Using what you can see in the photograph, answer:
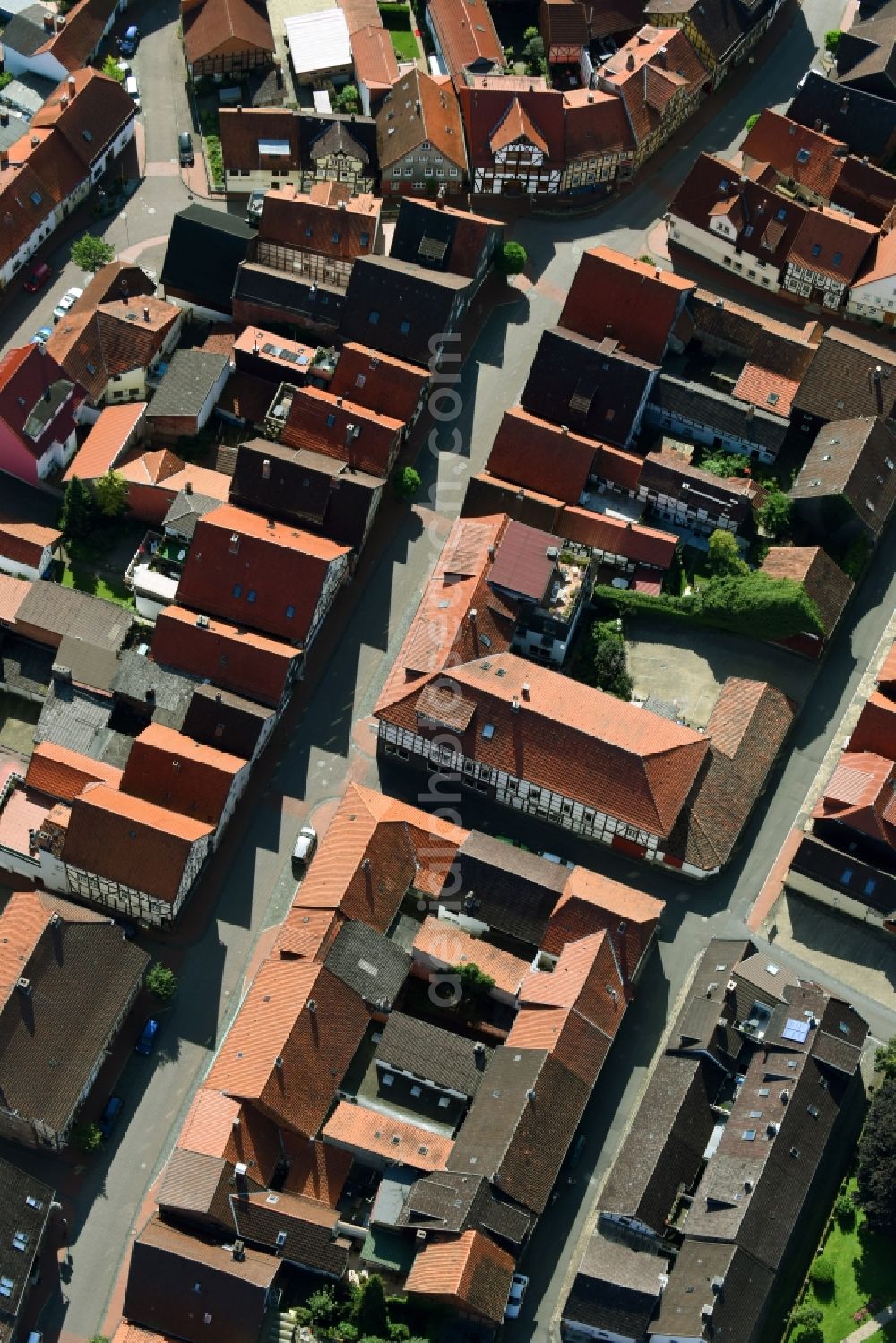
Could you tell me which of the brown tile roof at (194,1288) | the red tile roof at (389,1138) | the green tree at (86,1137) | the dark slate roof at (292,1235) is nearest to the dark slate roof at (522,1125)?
the red tile roof at (389,1138)

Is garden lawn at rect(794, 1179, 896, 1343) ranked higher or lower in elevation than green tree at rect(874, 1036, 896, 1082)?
lower

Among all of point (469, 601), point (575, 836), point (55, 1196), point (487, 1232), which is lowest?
point (55, 1196)

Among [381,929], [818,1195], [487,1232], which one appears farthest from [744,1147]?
[381,929]

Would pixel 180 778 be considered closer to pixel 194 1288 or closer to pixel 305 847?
pixel 305 847

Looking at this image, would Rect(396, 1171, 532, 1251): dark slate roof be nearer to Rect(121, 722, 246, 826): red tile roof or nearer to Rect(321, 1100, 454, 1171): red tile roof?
Rect(321, 1100, 454, 1171): red tile roof

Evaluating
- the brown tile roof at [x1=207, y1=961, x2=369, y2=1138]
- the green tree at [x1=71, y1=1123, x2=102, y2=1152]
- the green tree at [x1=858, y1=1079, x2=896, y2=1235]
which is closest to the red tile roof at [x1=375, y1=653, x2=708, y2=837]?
the brown tile roof at [x1=207, y1=961, x2=369, y2=1138]

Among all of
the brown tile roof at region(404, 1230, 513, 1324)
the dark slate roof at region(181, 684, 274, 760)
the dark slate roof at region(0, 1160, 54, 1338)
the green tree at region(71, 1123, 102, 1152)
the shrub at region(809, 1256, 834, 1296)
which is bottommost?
the dark slate roof at region(0, 1160, 54, 1338)

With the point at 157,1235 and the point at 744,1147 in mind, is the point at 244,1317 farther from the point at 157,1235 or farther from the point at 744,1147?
the point at 744,1147
